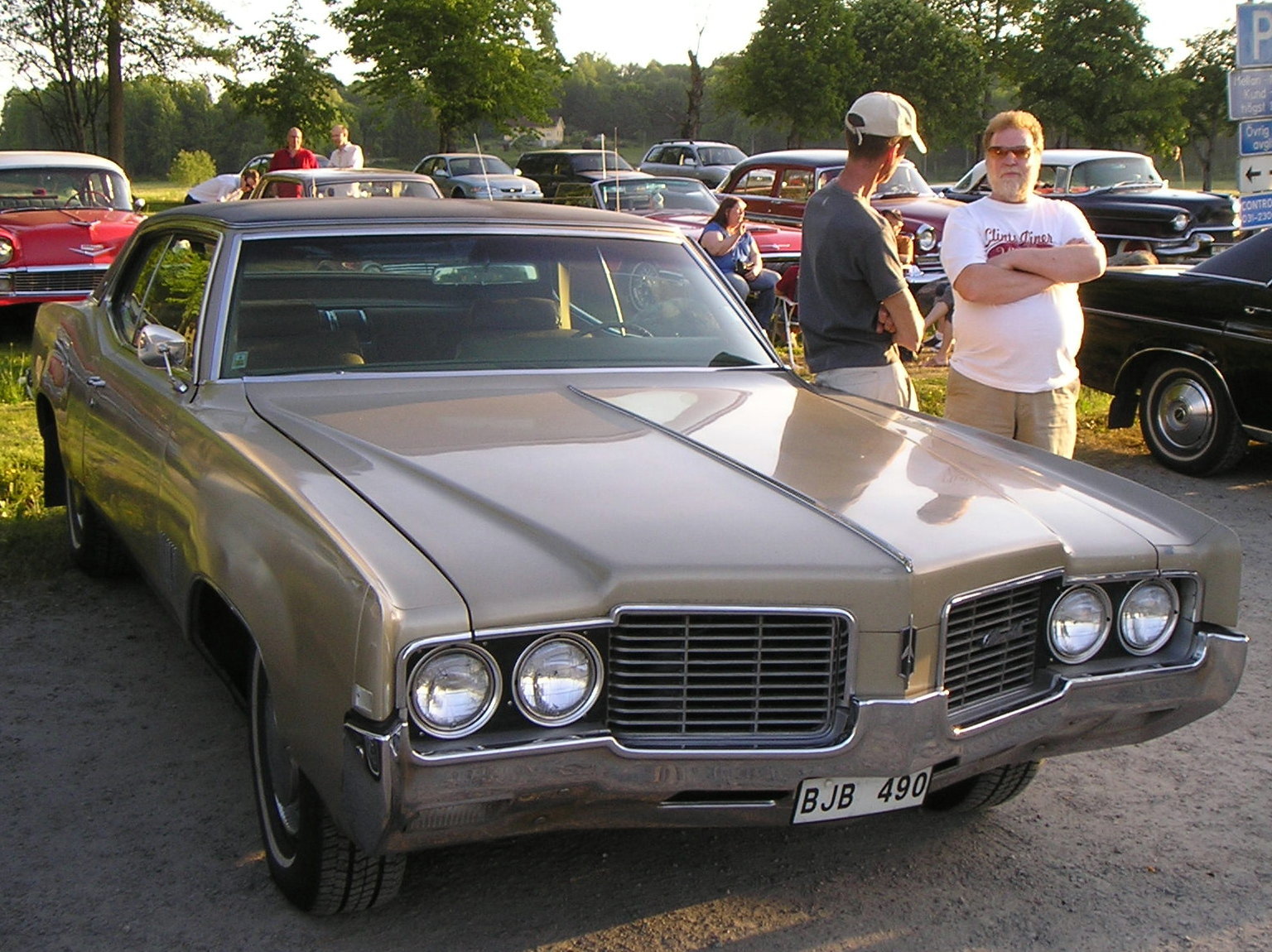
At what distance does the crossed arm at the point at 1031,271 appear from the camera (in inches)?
187

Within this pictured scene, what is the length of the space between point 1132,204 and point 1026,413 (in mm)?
12404

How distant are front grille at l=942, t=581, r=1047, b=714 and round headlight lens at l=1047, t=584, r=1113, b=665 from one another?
52 mm

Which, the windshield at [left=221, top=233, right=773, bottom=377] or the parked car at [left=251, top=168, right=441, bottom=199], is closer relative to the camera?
the windshield at [left=221, top=233, right=773, bottom=377]

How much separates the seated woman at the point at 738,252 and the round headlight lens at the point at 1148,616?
27.8ft

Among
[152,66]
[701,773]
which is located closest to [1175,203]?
[701,773]

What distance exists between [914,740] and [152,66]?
33.9 meters

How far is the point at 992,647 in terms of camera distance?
2.90m

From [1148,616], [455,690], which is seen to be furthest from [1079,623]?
[455,690]

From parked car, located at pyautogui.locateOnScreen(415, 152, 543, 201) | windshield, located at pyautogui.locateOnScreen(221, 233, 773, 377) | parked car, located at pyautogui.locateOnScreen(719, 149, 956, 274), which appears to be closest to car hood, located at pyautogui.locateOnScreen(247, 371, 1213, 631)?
windshield, located at pyautogui.locateOnScreen(221, 233, 773, 377)

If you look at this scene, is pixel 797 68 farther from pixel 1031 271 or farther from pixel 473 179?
pixel 1031 271

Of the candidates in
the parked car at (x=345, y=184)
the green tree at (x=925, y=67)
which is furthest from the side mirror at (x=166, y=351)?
the green tree at (x=925, y=67)

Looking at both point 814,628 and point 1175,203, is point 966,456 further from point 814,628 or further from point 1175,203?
point 1175,203

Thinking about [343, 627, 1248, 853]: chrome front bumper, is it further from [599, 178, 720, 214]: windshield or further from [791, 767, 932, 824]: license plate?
[599, 178, 720, 214]: windshield

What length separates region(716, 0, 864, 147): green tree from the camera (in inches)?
1896
